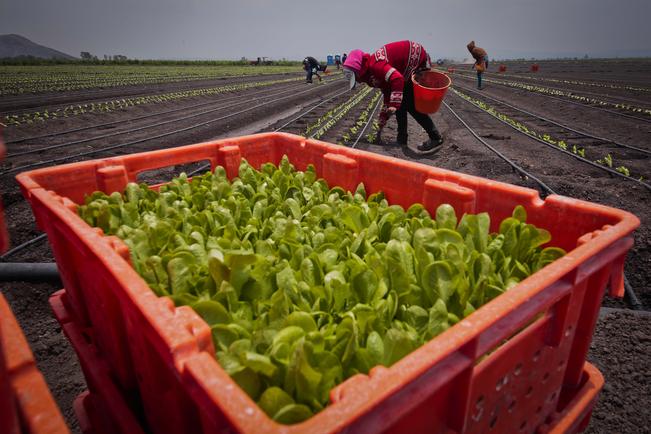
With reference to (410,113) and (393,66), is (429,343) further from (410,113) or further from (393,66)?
(410,113)

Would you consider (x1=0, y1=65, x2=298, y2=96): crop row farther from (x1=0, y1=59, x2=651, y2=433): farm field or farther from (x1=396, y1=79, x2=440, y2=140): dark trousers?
(x1=396, y1=79, x2=440, y2=140): dark trousers

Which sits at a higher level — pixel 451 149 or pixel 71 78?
pixel 71 78

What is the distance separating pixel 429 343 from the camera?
776 millimetres

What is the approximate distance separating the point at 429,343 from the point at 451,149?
7502 mm

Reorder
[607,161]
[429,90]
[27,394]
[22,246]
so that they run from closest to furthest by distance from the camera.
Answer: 1. [27,394]
2. [22,246]
3. [429,90]
4. [607,161]

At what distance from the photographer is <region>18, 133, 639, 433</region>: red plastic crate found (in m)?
0.69

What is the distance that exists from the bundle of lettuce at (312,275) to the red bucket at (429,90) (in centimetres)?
445

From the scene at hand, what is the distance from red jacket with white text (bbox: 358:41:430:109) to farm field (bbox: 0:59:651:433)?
132cm

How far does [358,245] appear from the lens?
153cm

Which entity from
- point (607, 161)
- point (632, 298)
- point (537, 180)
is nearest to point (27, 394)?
point (632, 298)

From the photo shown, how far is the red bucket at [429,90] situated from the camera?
19.5 feet

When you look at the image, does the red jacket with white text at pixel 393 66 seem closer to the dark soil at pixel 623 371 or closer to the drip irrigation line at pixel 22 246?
the dark soil at pixel 623 371

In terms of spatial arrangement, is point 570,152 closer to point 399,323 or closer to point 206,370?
point 399,323

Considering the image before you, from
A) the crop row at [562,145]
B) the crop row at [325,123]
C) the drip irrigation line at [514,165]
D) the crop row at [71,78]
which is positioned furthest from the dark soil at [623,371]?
the crop row at [71,78]
